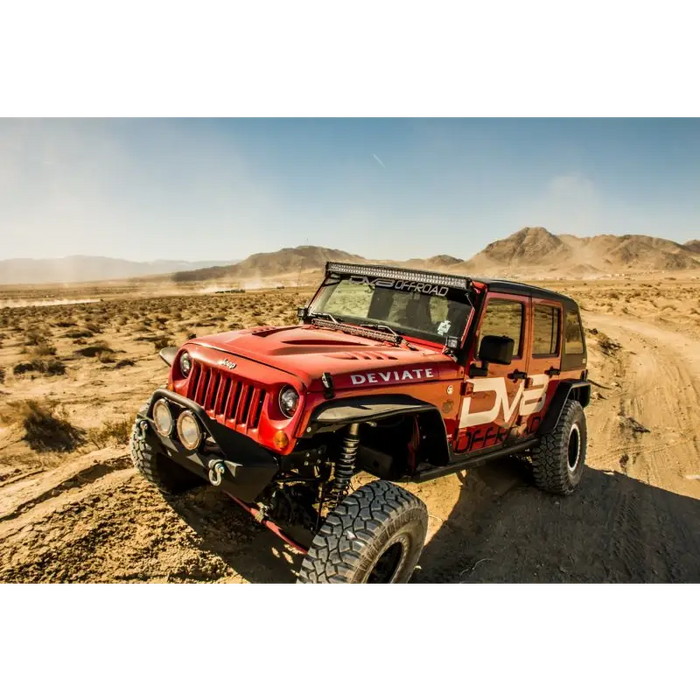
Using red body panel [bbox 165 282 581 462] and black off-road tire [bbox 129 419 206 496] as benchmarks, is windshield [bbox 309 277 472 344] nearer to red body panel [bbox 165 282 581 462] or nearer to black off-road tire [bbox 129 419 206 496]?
red body panel [bbox 165 282 581 462]

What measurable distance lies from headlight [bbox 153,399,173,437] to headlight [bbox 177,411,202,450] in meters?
0.12

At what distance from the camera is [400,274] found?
4340mm

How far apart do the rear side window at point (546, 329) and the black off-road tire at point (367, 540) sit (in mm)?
2557

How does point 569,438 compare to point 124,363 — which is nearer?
point 569,438

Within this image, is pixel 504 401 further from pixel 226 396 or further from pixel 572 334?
pixel 226 396

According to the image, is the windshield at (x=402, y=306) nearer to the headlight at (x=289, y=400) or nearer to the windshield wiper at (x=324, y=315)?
the windshield wiper at (x=324, y=315)

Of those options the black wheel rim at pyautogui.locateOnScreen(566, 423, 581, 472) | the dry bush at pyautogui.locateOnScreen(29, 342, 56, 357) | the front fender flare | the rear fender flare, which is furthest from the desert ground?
the dry bush at pyautogui.locateOnScreen(29, 342, 56, 357)

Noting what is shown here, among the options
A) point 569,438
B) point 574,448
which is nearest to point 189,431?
point 569,438

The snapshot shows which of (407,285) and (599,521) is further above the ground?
(407,285)

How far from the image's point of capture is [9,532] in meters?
3.58

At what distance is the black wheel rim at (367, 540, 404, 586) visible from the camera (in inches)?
121

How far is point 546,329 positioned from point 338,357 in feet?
9.38
